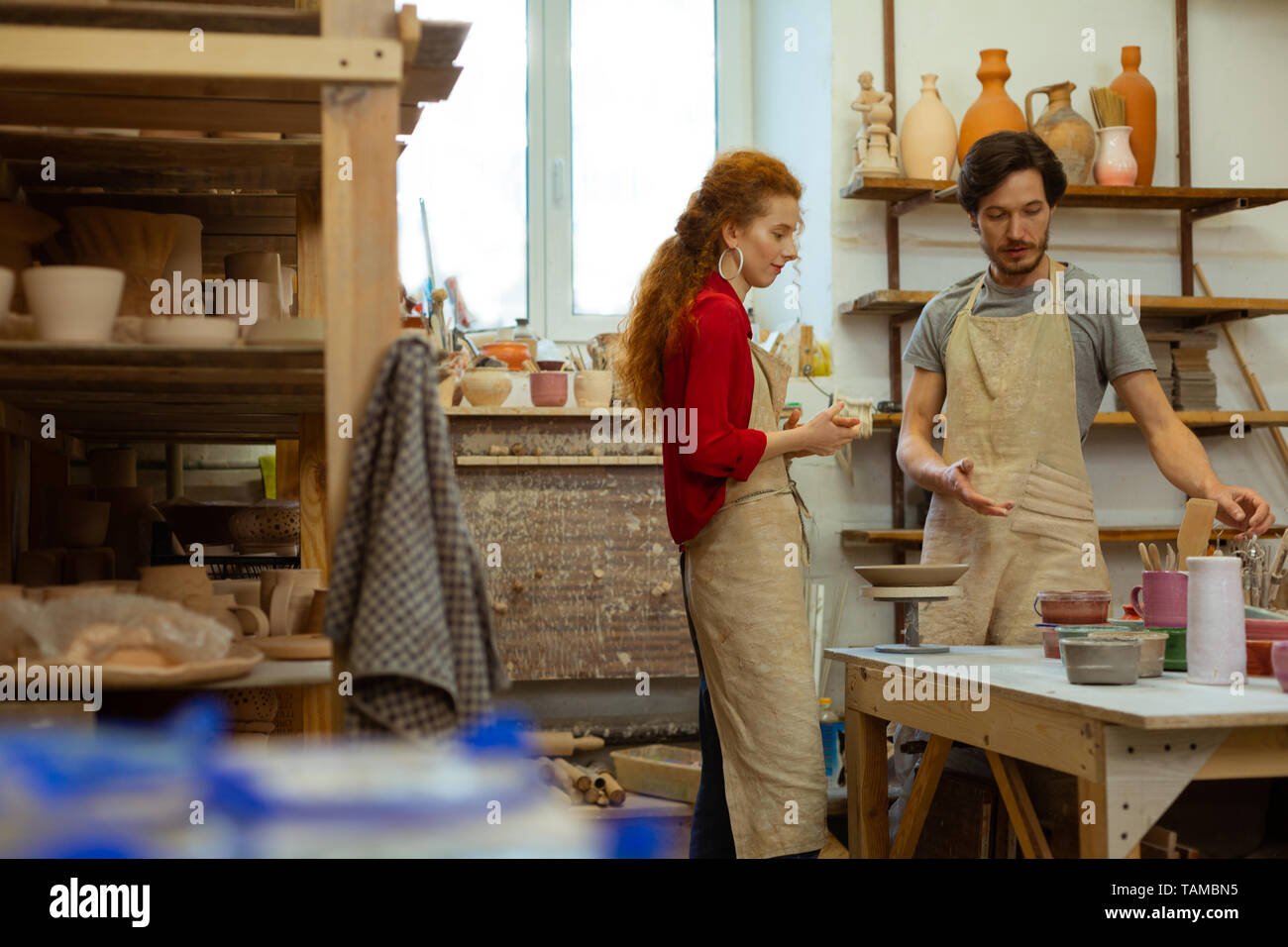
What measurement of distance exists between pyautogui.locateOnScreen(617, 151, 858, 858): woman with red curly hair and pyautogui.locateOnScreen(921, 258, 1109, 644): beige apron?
446 millimetres

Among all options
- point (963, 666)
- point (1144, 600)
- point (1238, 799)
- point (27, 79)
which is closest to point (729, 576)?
point (963, 666)

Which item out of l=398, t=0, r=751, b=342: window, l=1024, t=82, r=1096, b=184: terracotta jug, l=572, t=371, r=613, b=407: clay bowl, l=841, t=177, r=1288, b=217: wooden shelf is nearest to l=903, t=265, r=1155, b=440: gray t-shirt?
l=841, t=177, r=1288, b=217: wooden shelf

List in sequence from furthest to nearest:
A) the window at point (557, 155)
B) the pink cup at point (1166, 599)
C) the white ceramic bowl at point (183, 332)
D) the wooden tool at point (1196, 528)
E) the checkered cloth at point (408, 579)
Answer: the window at point (557, 155)
the wooden tool at point (1196, 528)
the pink cup at point (1166, 599)
the white ceramic bowl at point (183, 332)
the checkered cloth at point (408, 579)

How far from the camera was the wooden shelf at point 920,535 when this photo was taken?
4215 mm

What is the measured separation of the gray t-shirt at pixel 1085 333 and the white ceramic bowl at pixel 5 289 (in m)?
2.10

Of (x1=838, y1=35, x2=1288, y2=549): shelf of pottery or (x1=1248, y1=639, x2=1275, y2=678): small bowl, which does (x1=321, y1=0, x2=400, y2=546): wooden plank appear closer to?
(x1=1248, y1=639, x2=1275, y2=678): small bowl

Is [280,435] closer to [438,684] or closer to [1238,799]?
[438,684]

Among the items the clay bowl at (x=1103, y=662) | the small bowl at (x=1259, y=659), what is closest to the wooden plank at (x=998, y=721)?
the clay bowl at (x=1103, y=662)

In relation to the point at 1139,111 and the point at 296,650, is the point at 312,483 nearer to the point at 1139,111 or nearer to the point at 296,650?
the point at 296,650

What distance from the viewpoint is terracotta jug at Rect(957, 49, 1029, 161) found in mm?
4238

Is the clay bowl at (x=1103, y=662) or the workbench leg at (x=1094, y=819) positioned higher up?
the clay bowl at (x=1103, y=662)

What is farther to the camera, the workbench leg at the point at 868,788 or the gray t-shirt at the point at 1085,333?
the gray t-shirt at the point at 1085,333

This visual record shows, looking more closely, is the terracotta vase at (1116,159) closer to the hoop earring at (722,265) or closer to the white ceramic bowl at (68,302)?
the hoop earring at (722,265)

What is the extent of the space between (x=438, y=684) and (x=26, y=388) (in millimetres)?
1125
